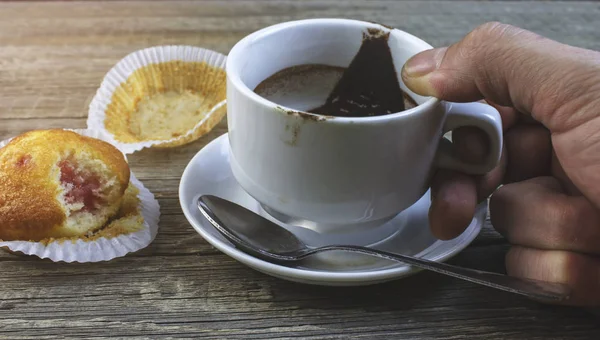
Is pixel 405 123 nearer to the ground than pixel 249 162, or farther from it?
farther from it

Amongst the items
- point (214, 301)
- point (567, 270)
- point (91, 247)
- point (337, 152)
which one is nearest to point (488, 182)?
point (567, 270)

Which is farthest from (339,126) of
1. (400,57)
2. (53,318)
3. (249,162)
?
(53,318)

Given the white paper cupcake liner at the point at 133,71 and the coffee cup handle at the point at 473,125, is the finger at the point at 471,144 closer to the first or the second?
the coffee cup handle at the point at 473,125

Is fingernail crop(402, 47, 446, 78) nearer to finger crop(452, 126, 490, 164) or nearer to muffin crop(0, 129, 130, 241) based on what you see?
finger crop(452, 126, 490, 164)

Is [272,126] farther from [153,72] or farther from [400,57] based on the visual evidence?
[153,72]

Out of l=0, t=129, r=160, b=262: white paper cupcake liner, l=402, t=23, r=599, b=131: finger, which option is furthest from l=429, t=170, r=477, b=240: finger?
l=0, t=129, r=160, b=262: white paper cupcake liner
